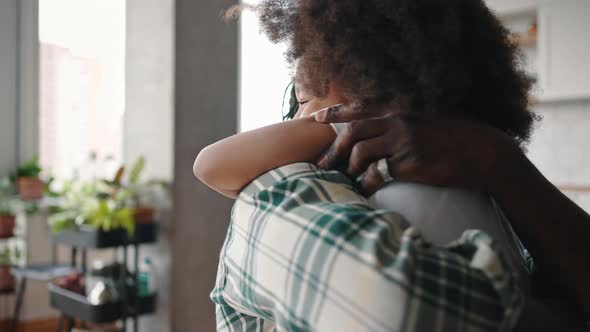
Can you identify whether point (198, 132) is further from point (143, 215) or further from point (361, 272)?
point (361, 272)

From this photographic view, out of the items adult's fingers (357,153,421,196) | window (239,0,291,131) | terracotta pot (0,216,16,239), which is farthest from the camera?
terracotta pot (0,216,16,239)

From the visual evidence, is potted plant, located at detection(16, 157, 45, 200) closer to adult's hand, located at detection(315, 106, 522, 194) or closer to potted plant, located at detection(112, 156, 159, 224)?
potted plant, located at detection(112, 156, 159, 224)

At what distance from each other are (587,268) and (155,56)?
7.12 ft

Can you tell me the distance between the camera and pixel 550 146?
11.9 ft

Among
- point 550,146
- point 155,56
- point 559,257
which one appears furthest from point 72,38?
point 559,257

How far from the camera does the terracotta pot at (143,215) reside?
231 cm

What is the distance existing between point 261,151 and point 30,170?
3427mm

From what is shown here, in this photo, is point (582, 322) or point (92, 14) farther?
point (92, 14)

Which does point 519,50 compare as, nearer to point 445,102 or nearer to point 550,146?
point 445,102

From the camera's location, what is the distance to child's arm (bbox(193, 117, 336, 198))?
2.00 feet

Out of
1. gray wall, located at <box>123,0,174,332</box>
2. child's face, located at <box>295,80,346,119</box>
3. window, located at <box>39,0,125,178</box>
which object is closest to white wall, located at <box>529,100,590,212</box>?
gray wall, located at <box>123,0,174,332</box>

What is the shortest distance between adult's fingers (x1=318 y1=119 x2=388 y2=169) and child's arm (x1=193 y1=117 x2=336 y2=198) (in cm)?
3

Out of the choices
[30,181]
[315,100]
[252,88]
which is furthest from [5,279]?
[315,100]

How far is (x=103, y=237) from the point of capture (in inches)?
85.7
